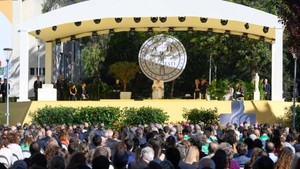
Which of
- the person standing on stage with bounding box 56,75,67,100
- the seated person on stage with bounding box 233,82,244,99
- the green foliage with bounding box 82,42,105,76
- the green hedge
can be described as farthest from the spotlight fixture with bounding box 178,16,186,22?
the green foliage with bounding box 82,42,105,76

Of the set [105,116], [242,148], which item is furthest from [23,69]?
[242,148]

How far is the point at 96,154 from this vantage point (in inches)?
412

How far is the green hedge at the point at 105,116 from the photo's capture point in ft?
103

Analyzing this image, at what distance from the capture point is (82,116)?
31.8 metres

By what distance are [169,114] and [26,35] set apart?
724 centimetres

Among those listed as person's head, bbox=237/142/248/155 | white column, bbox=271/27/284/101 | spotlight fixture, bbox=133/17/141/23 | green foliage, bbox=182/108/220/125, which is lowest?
green foliage, bbox=182/108/220/125

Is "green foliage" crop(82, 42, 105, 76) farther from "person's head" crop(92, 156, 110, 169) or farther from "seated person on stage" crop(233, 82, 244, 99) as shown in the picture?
"person's head" crop(92, 156, 110, 169)

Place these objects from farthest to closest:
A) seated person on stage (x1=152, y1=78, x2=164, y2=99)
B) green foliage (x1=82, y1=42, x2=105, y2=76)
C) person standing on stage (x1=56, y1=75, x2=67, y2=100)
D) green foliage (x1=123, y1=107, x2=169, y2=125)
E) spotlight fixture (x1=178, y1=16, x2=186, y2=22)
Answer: green foliage (x1=82, y1=42, x2=105, y2=76) < seated person on stage (x1=152, y1=78, x2=164, y2=99) < person standing on stage (x1=56, y1=75, x2=67, y2=100) < spotlight fixture (x1=178, y1=16, x2=186, y2=22) < green foliage (x1=123, y1=107, x2=169, y2=125)

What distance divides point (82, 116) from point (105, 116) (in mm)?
935

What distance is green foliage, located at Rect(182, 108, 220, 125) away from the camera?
31.8m

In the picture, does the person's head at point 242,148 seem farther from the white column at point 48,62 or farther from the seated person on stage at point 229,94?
the white column at point 48,62

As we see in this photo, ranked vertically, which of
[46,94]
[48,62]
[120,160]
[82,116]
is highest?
[48,62]

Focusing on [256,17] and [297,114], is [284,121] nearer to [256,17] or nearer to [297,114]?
[297,114]

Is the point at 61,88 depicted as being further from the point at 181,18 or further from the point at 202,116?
the point at 202,116
